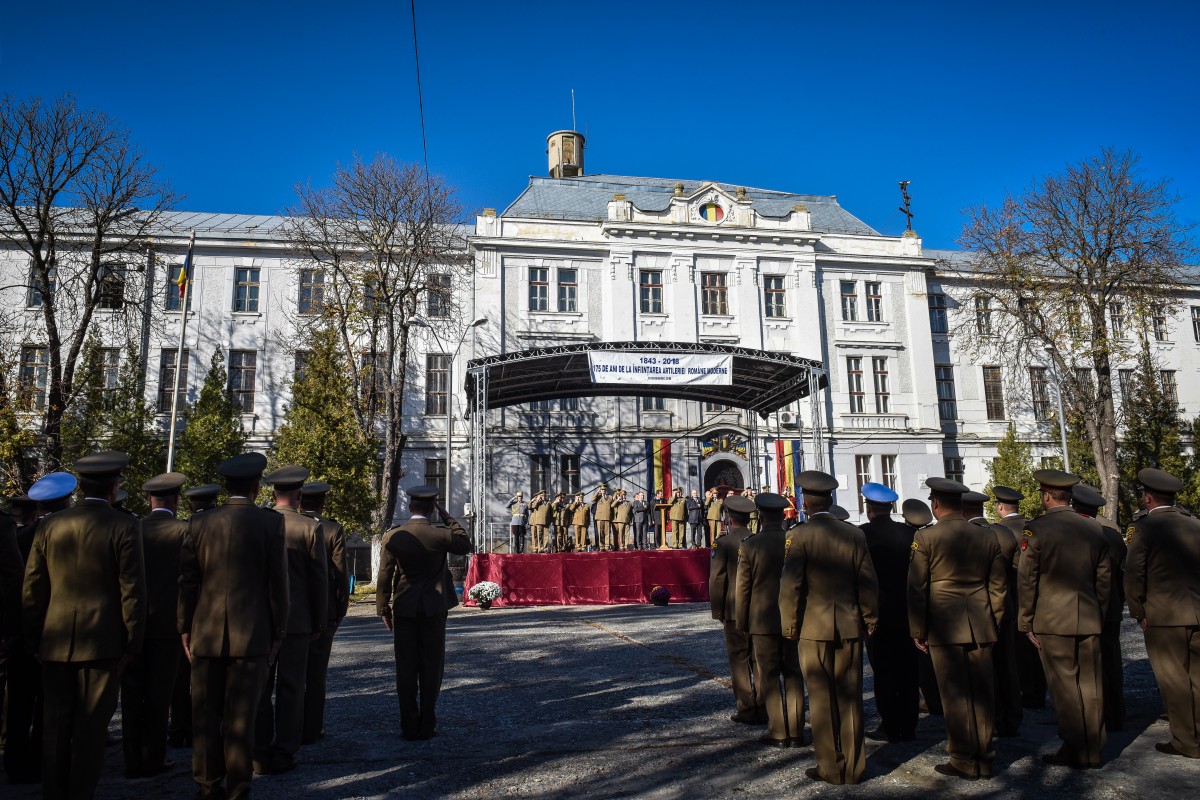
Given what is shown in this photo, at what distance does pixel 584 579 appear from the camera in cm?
1930

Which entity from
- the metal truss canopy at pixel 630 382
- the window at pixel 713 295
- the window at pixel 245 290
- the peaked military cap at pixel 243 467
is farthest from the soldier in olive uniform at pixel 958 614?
the window at pixel 245 290

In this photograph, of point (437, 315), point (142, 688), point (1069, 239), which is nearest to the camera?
point (142, 688)

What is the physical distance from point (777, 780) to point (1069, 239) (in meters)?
27.4

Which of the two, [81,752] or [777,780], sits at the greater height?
[81,752]

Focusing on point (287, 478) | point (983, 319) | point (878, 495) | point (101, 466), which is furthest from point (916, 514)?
point (983, 319)

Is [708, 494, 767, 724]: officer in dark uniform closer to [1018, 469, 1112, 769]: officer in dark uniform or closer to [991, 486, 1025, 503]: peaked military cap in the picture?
[1018, 469, 1112, 769]: officer in dark uniform

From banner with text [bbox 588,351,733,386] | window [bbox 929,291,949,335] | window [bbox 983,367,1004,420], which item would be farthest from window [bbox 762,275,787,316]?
banner with text [bbox 588,351,733,386]

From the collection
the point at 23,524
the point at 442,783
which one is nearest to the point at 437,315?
the point at 23,524

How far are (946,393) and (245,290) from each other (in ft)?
99.0

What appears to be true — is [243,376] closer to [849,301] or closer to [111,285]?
[111,285]

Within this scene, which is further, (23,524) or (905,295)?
(905,295)

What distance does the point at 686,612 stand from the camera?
16.6 meters

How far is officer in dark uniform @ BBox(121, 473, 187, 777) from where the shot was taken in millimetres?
5633

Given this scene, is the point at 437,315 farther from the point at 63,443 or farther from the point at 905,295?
the point at 905,295
